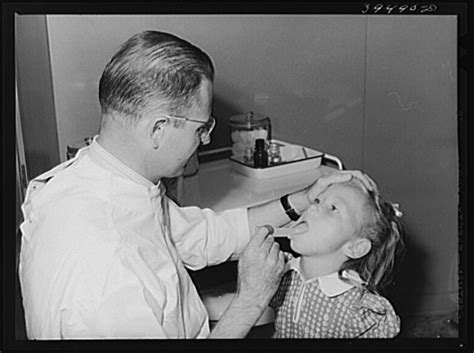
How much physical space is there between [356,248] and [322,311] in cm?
13

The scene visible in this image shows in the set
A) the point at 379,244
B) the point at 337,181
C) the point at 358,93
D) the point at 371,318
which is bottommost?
the point at 371,318

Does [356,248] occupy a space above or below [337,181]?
below

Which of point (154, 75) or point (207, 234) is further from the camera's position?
point (207, 234)

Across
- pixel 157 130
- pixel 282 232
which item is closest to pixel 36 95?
pixel 157 130

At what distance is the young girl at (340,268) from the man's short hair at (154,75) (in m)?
0.29

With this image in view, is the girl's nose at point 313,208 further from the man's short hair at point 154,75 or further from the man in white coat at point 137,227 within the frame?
the man's short hair at point 154,75

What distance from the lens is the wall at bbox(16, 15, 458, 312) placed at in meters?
1.22

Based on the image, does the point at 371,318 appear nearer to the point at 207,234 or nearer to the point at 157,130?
the point at 207,234

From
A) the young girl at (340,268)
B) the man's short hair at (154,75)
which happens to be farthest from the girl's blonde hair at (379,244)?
the man's short hair at (154,75)

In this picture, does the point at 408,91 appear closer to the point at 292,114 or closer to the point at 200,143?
the point at 292,114

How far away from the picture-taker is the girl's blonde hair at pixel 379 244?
Answer: 1.17 m

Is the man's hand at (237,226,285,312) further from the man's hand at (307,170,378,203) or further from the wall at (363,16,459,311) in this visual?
the wall at (363,16,459,311)

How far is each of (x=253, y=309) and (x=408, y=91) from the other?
18.6 inches

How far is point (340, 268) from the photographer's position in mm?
1170
